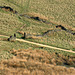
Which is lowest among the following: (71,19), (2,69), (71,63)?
(71,63)

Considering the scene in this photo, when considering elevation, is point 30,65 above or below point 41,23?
below

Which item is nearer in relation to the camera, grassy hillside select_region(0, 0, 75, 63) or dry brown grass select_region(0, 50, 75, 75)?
dry brown grass select_region(0, 50, 75, 75)

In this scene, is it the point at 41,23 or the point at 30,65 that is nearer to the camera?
the point at 30,65

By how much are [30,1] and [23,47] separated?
1725 inches

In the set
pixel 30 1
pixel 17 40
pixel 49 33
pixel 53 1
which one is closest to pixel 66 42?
pixel 49 33

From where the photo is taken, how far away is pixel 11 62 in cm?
1980

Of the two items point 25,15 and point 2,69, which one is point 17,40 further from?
point 25,15

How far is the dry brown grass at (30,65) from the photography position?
59.9 ft

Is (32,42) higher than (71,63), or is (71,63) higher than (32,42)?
(32,42)

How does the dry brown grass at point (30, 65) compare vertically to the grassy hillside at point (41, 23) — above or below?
below

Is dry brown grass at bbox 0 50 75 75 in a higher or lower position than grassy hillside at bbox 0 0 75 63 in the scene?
lower

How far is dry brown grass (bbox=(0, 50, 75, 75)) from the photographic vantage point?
18250 mm

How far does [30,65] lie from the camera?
20.4 meters

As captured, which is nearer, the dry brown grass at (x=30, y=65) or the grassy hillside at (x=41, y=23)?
the dry brown grass at (x=30, y=65)
